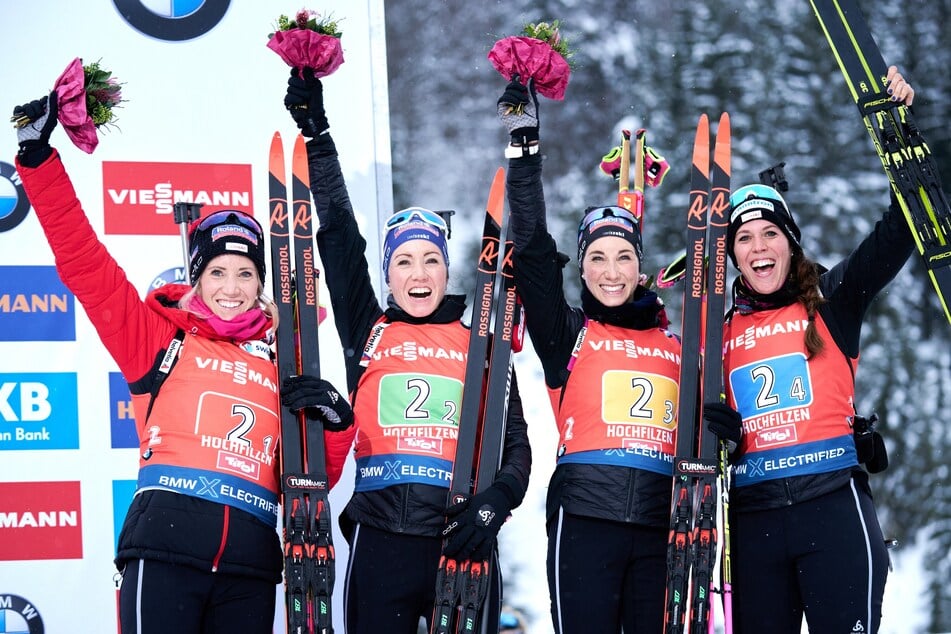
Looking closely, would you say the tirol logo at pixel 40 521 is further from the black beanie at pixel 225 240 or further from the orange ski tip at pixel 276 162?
the orange ski tip at pixel 276 162

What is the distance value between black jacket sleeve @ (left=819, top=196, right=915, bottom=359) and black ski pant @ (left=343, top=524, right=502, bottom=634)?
1308 mm

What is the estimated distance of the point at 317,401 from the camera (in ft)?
9.52

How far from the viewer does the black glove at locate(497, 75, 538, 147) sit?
3139 mm

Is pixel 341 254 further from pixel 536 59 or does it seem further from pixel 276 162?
pixel 536 59

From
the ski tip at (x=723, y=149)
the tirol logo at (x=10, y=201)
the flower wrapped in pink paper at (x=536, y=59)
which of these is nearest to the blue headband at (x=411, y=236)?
the flower wrapped in pink paper at (x=536, y=59)

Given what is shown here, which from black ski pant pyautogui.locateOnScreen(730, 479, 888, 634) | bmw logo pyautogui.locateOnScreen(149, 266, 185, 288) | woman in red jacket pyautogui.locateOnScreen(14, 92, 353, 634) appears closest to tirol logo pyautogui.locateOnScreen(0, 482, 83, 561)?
bmw logo pyautogui.locateOnScreen(149, 266, 185, 288)

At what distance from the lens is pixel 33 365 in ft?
13.2

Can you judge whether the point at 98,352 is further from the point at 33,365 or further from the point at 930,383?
the point at 930,383

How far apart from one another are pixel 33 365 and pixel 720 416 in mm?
2544

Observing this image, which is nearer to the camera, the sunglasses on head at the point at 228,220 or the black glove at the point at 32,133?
the black glove at the point at 32,133

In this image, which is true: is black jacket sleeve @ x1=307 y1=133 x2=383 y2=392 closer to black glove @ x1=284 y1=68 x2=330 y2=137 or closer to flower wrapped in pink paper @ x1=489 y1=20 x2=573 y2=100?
black glove @ x1=284 y1=68 x2=330 y2=137

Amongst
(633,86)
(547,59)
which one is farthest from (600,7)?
(547,59)

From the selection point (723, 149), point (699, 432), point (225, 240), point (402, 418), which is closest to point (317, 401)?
point (402, 418)

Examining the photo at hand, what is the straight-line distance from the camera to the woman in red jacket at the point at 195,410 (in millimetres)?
2744
